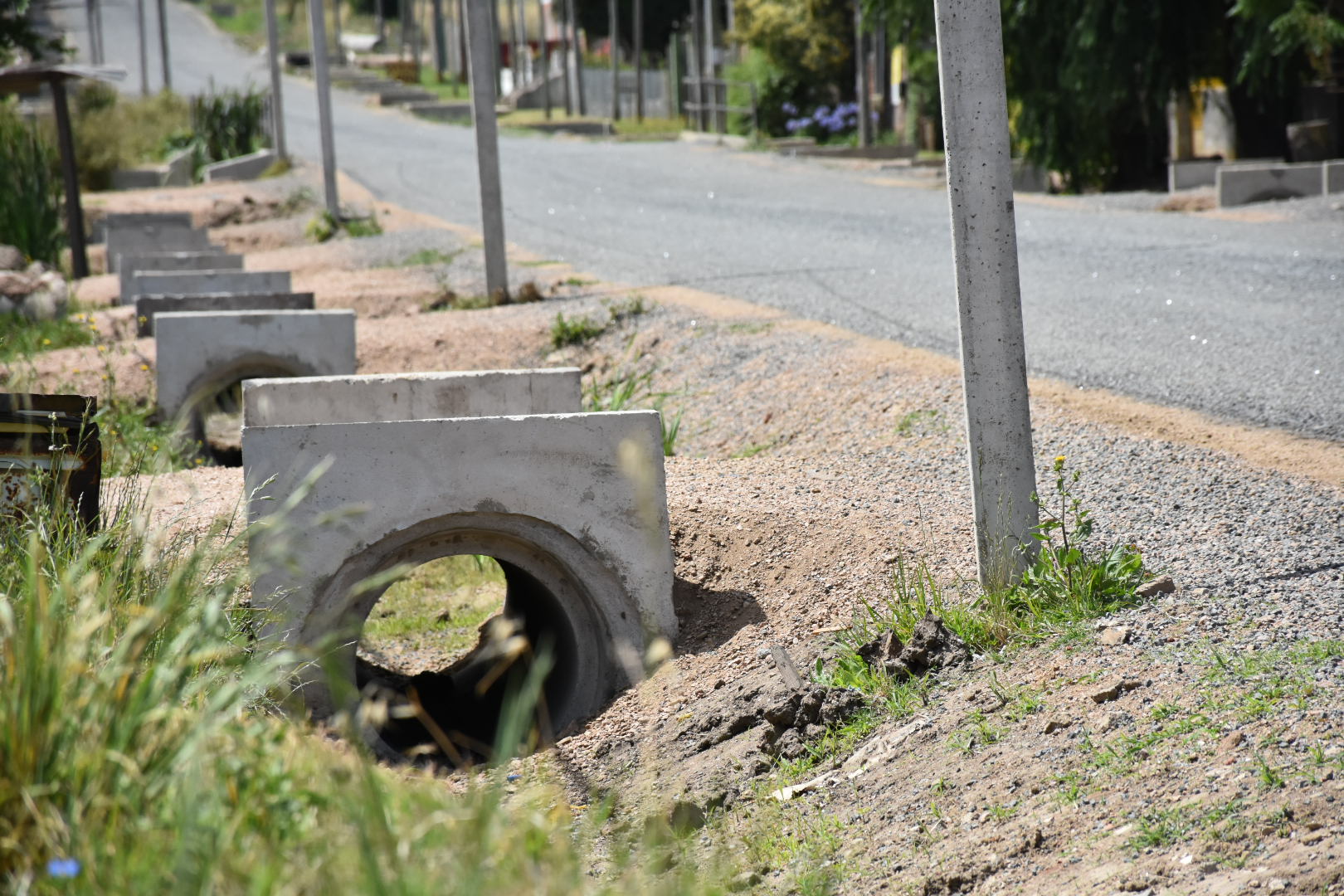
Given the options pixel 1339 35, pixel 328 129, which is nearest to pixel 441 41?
pixel 328 129

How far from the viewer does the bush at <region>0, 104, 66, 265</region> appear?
16.5 m

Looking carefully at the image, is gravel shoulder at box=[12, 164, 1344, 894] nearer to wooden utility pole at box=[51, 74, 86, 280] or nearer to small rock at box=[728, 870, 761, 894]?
small rock at box=[728, 870, 761, 894]

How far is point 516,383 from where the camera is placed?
6156 millimetres

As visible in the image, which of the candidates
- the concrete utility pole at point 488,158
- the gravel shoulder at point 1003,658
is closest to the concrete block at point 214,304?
the concrete utility pole at point 488,158

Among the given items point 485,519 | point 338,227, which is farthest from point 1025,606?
point 338,227

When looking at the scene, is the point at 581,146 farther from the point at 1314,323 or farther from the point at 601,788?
the point at 601,788

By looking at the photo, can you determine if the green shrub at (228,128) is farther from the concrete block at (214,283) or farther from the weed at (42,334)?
the weed at (42,334)

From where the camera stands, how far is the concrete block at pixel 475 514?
4777 millimetres

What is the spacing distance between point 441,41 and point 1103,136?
1691 inches

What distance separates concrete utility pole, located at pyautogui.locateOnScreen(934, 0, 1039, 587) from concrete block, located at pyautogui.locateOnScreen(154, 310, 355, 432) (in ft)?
18.7

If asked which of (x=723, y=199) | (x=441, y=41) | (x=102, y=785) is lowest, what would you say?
(x=102, y=785)

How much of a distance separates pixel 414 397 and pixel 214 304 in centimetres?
515

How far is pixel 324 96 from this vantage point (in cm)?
1848

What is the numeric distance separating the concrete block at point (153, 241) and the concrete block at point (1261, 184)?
37.5ft
